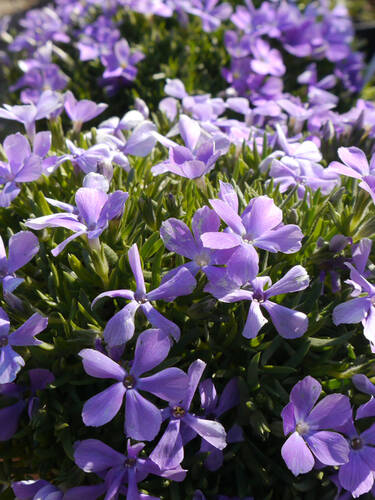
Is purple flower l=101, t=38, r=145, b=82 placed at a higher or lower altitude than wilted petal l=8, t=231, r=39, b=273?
lower

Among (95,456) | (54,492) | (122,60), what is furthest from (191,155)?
(122,60)

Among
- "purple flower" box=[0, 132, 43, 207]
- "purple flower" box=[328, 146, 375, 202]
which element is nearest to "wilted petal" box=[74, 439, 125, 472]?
"purple flower" box=[0, 132, 43, 207]

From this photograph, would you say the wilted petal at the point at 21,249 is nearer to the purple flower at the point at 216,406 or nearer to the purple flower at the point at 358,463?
the purple flower at the point at 216,406

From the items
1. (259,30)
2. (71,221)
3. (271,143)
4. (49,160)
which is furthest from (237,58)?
(71,221)

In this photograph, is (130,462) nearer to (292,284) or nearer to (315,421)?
(315,421)

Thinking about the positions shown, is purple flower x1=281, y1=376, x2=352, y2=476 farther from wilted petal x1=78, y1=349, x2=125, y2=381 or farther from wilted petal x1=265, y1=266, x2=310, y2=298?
wilted petal x1=78, y1=349, x2=125, y2=381

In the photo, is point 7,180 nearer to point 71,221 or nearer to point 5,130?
point 71,221
